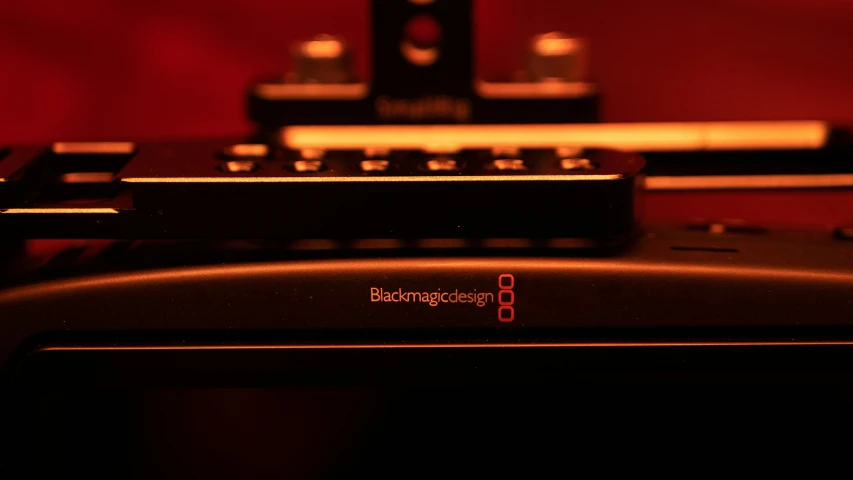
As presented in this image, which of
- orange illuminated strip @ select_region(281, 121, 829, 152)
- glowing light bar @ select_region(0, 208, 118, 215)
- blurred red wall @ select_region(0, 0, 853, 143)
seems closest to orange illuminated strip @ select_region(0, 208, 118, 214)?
glowing light bar @ select_region(0, 208, 118, 215)

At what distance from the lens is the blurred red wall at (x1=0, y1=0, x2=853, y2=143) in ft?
2.24

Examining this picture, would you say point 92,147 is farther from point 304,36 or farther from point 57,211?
point 304,36

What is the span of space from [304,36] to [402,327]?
47 centimetres

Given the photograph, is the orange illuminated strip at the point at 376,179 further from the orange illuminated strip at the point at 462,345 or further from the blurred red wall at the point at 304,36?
the blurred red wall at the point at 304,36

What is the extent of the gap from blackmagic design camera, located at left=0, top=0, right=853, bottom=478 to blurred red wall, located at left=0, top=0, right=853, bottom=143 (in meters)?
0.40

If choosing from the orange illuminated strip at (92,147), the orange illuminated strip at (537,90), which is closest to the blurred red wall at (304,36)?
the orange illuminated strip at (537,90)

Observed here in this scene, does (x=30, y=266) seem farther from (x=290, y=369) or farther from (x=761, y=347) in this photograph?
(x=761, y=347)

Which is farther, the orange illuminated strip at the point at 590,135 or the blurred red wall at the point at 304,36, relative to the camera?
the blurred red wall at the point at 304,36

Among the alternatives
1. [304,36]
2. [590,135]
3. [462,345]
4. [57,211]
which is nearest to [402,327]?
[462,345]

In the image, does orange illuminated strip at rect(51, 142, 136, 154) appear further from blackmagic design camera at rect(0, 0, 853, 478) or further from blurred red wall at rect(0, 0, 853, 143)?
blurred red wall at rect(0, 0, 853, 143)

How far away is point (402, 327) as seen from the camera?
309mm

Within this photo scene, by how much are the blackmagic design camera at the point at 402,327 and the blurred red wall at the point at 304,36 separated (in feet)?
1.31

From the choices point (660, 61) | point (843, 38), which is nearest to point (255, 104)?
point (660, 61)

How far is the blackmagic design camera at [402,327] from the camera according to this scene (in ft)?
1.00
